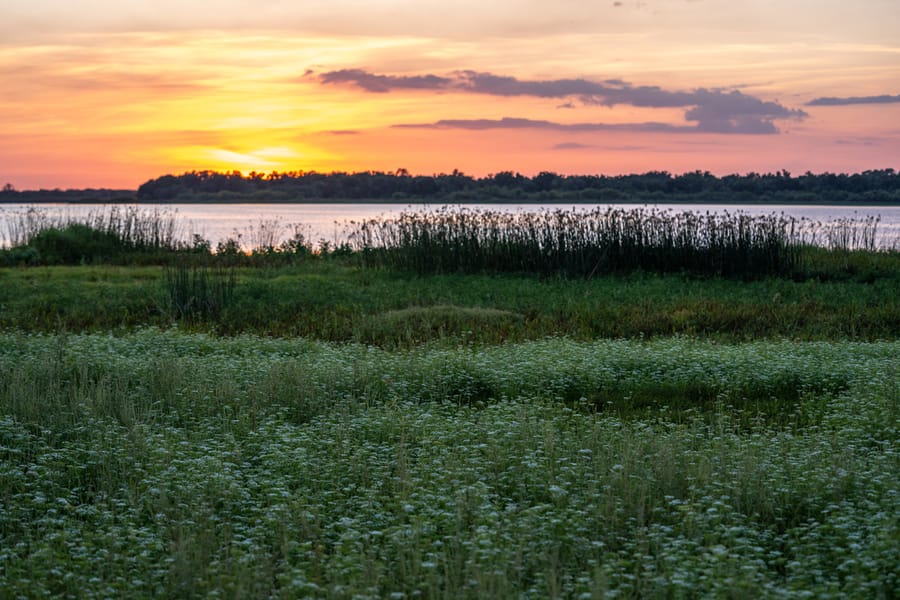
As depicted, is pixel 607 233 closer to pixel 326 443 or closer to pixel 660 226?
pixel 660 226

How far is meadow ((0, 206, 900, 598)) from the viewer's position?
4.89 metres

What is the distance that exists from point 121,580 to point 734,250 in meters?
17.9

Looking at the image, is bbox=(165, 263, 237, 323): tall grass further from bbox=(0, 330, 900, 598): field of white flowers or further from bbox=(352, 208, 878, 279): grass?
bbox=(352, 208, 878, 279): grass

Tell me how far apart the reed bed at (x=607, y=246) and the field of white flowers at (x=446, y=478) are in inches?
408

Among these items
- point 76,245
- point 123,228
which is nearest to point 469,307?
point 76,245

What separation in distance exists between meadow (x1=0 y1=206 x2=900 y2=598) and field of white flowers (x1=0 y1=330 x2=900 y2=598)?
0.03m

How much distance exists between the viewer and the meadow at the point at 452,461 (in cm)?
489

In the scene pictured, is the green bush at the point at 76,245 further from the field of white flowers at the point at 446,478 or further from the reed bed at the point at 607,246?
the field of white flowers at the point at 446,478

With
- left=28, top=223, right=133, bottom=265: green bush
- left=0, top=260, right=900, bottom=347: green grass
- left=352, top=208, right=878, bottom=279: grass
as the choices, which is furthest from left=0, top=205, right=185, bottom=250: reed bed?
left=352, top=208, right=878, bottom=279: grass

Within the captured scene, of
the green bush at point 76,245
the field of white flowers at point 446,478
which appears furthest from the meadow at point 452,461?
the green bush at point 76,245

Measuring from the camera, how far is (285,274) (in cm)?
2164

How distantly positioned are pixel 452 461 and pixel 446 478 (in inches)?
6.2

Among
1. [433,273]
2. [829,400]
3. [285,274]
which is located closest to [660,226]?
[433,273]

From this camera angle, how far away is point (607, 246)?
69.2ft
